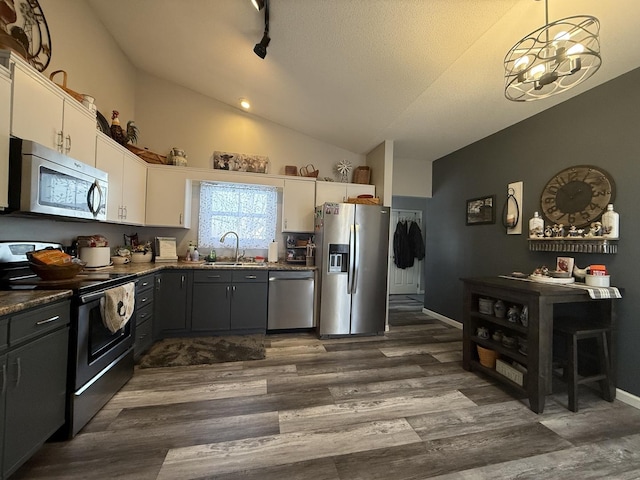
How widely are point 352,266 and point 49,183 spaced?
9.17 feet

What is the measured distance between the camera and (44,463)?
1.35m

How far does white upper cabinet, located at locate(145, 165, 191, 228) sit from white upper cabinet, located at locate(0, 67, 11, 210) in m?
1.90

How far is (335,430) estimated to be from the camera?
166cm

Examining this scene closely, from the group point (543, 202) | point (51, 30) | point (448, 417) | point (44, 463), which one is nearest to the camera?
point (44, 463)

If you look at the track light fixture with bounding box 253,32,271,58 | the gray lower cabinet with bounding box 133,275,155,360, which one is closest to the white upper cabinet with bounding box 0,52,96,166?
the gray lower cabinet with bounding box 133,275,155,360

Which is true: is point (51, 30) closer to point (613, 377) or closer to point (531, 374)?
point (531, 374)

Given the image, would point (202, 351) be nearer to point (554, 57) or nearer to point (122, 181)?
point (122, 181)

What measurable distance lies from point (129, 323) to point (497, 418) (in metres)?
2.94

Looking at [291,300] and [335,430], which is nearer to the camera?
[335,430]

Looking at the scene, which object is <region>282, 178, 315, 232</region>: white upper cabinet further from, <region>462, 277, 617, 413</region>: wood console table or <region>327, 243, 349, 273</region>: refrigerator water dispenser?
<region>462, 277, 617, 413</region>: wood console table

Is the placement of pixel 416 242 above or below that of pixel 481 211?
below

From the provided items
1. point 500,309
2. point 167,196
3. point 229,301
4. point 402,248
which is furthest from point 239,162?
point 402,248

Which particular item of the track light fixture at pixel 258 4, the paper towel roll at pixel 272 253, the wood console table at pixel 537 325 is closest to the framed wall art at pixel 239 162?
the paper towel roll at pixel 272 253

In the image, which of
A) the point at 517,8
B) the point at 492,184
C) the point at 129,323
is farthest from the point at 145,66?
the point at 492,184
